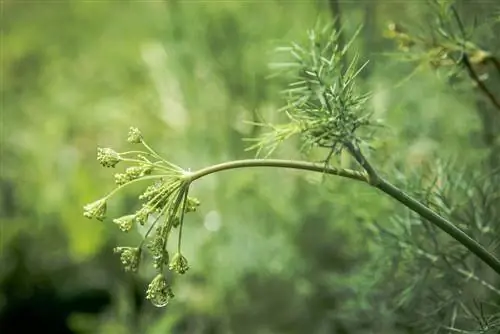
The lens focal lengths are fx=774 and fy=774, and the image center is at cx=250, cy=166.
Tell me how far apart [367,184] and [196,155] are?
32 cm

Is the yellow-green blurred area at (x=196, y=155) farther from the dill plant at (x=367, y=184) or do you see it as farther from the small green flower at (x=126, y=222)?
the small green flower at (x=126, y=222)

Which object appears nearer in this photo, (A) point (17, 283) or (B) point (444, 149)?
(B) point (444, 149)

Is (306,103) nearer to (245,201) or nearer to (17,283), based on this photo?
(245,201)

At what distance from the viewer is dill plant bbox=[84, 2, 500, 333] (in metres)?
0.26


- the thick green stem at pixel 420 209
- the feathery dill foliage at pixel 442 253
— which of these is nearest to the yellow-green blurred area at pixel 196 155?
the feathery dill foliage at pixel 442 253

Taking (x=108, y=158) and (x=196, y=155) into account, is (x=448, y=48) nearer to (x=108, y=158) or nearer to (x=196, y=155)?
(x=108, y=158)

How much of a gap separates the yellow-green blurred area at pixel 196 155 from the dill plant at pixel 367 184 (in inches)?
1.5

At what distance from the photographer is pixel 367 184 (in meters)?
0.38

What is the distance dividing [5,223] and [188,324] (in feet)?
0.80

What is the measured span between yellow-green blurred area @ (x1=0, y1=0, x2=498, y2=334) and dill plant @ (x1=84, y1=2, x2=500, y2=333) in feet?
0.12

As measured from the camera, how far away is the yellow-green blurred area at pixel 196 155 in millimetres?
532

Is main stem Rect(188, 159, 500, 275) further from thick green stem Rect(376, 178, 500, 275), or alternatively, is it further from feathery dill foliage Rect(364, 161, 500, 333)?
feathery dill foliage Rect(364, 161, 500, 333)

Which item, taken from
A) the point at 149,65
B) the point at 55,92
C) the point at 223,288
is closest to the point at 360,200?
the point at 223,288

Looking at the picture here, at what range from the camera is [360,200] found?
19.1 inches
